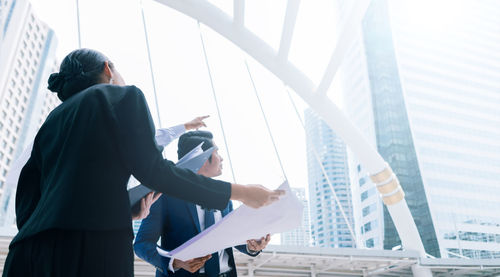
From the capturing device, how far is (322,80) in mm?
5465

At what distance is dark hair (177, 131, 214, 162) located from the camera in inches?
64.5

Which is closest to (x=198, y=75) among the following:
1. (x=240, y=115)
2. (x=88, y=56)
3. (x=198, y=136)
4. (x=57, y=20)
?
(x=240, y=115)

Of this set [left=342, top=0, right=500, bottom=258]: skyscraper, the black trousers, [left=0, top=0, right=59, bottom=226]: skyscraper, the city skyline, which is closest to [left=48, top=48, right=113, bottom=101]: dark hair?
the black trousers

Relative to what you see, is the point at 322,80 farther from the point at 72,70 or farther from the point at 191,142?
the point at 72,70

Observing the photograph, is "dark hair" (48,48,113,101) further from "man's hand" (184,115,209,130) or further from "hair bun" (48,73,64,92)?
"man's hand" (184,115,209,130)

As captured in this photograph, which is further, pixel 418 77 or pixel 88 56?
pixel 418 77

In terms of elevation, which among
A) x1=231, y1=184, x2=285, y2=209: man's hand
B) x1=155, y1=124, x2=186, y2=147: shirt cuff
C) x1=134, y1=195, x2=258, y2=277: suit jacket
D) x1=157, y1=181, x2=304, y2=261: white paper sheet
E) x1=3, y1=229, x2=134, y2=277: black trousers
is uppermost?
x1=155, y1=124, x2=186, y2=147: shirt cuff

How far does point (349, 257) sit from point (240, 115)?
306 centimetres

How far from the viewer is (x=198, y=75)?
7066 millimetres

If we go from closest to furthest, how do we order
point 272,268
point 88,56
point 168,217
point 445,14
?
point 88,56, point 168,217, point 272,268, point 445,14

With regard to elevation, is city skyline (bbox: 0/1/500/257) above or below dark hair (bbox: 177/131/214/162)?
above

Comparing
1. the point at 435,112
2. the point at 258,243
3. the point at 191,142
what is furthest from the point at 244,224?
the point at 435,112

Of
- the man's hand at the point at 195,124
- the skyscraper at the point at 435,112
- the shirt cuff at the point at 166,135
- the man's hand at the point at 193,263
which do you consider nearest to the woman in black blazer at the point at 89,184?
the man's hand at the point at 193,263

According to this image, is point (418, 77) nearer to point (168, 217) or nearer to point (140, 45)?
point (140, 45)
